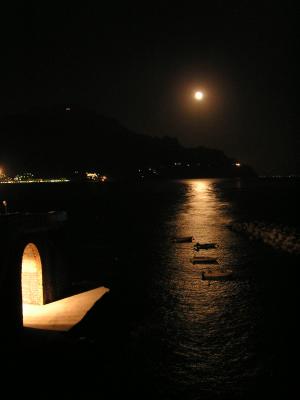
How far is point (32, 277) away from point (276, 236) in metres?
35.2

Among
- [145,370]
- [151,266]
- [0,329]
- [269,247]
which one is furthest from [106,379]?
[269,247]

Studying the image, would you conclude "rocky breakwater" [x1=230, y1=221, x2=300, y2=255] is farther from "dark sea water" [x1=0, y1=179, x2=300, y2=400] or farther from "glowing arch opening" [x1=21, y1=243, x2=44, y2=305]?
"glowing arch opening" [x1=21, y1=243, x2=44, y2=305]

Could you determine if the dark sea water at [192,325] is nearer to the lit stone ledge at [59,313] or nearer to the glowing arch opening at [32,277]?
the lit stone ledge at [59,313]

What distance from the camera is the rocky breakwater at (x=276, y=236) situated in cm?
4097

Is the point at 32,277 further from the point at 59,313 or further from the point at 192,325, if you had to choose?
the point at 192,325

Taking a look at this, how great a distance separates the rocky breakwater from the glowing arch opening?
27.6 metres

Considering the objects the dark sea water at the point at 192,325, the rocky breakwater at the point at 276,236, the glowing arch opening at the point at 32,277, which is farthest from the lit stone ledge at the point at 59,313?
the rocky breakwater at the point at 276,236

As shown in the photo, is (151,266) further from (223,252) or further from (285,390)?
(285,390)

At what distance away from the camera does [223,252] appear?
1547 inches

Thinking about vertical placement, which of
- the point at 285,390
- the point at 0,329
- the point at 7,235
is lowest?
the point at 285,390

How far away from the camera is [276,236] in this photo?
46.9 meters

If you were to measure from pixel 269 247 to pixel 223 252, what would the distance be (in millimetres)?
6022

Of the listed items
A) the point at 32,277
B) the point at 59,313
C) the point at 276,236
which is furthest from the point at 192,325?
the point at 276,236

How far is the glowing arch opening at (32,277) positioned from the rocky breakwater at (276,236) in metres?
27.6
